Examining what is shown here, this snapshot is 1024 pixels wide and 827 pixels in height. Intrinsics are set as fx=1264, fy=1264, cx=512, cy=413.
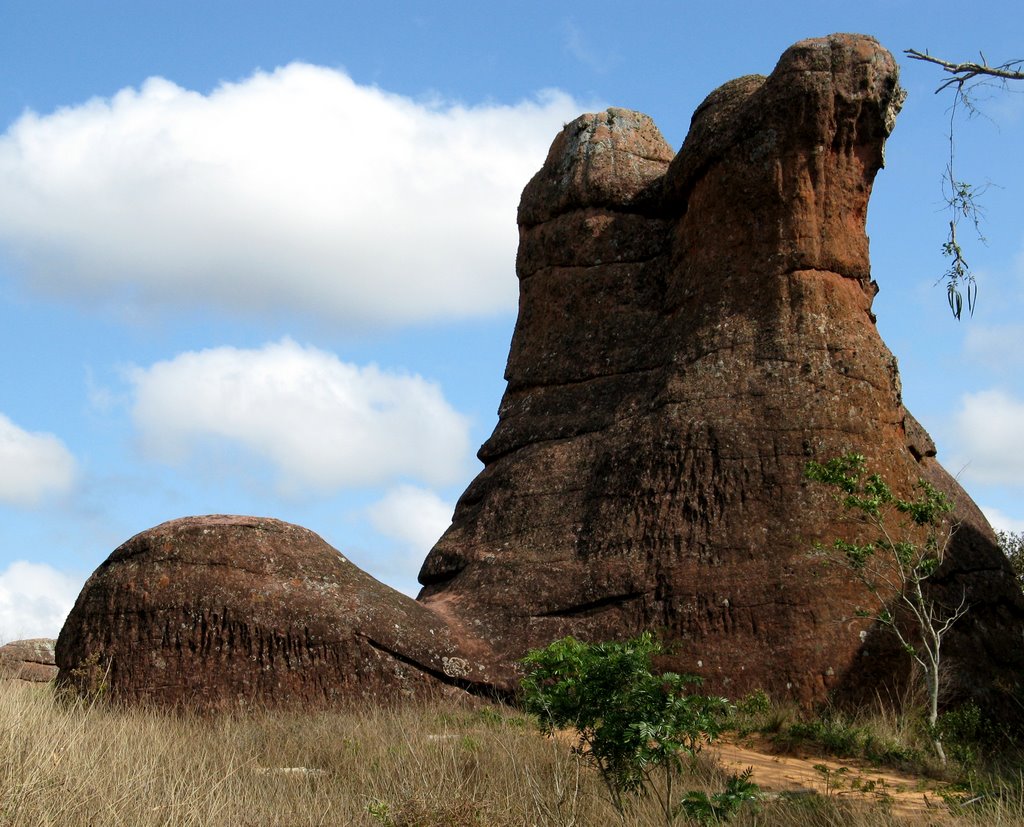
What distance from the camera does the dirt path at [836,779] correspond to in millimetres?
Result: 9531

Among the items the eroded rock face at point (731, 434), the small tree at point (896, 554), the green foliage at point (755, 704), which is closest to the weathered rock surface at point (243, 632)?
the eroded rock face at point (731, 434)

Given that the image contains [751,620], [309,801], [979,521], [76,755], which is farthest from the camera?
[979,521]

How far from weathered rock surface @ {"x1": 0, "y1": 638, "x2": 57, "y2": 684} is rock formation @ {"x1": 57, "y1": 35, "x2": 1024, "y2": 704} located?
9.29 meters

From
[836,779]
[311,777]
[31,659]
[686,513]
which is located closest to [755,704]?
[836,779]

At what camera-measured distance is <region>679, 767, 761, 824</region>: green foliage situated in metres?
7.95

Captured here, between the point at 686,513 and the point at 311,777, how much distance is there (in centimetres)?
547

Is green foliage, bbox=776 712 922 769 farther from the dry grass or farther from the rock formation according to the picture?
the dry grass

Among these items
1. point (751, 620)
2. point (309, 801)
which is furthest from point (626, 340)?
point (309, 801)

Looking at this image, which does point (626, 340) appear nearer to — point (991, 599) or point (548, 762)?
point (991, 599)

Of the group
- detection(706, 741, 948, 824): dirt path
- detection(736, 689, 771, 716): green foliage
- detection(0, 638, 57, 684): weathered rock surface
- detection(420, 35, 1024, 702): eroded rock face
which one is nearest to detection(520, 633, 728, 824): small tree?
detection(706, 741, 948, 824): dirt path

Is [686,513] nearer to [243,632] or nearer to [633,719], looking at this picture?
[243,632]

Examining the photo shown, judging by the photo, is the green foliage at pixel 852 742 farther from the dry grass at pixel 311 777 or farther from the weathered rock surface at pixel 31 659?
the weathered rock surface at pixel 31 659

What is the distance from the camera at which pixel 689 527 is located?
43.9ft

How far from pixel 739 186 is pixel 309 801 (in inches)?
350
